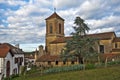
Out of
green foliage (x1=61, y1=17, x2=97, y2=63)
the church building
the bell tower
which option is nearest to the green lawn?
green foliage (x1=61, y1=17, x2=97, y2=63)

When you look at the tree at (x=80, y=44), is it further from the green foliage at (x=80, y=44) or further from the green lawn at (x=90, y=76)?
the green lawn at (x=90, y=76)

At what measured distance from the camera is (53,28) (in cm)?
7694

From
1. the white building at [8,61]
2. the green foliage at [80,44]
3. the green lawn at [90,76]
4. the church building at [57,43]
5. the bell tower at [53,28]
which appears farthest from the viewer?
the bell tower at [53,28]

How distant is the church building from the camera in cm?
6162

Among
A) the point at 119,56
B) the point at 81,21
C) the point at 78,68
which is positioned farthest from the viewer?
the point at 119,56

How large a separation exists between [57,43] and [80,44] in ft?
83.4

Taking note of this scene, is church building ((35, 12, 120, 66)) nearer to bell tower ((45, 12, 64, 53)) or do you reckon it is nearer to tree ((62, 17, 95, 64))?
bell tower ((45, 12, 64, 53))

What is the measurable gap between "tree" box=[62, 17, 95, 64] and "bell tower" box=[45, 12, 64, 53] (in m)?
28.5

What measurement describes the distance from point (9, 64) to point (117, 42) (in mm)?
30897

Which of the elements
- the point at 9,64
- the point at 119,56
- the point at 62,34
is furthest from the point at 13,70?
the point at 62,34

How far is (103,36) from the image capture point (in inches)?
2483

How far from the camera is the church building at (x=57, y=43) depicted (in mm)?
61625

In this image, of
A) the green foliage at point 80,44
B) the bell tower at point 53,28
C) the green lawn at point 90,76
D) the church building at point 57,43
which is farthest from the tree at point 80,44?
the bell tower at point 53,28

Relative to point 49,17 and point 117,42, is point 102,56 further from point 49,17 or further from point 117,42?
point 49,17
